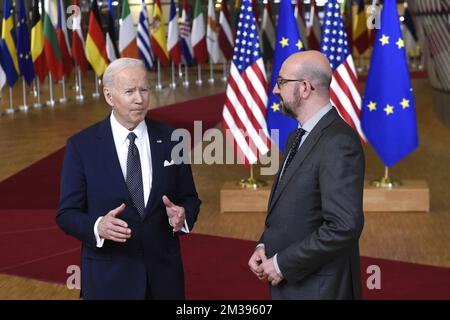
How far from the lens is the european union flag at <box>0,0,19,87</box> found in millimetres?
15258

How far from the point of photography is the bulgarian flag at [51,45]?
1697 centimetres

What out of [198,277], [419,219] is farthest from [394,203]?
[198,277]

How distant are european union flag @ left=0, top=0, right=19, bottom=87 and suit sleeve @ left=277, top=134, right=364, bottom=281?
13198 millimetres

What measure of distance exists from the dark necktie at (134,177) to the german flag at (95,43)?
14.5 metres

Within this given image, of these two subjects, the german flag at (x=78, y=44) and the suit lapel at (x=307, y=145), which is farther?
the german flag at (x=78, y=44)

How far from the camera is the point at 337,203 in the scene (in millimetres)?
2863

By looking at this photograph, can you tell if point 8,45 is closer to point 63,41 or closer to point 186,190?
point 63,41

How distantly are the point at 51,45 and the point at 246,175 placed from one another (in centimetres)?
846

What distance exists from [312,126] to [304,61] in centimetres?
25

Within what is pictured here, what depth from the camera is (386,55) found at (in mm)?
8000

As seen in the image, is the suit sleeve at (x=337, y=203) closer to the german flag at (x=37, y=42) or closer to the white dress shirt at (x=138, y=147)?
the white dress shirt at (x=138, y=147)

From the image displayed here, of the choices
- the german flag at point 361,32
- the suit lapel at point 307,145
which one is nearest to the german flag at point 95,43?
the german flag at point 361,32

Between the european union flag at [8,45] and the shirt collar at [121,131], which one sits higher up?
the shirt collar at [121,131]

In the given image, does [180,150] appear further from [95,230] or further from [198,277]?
[198,277]
